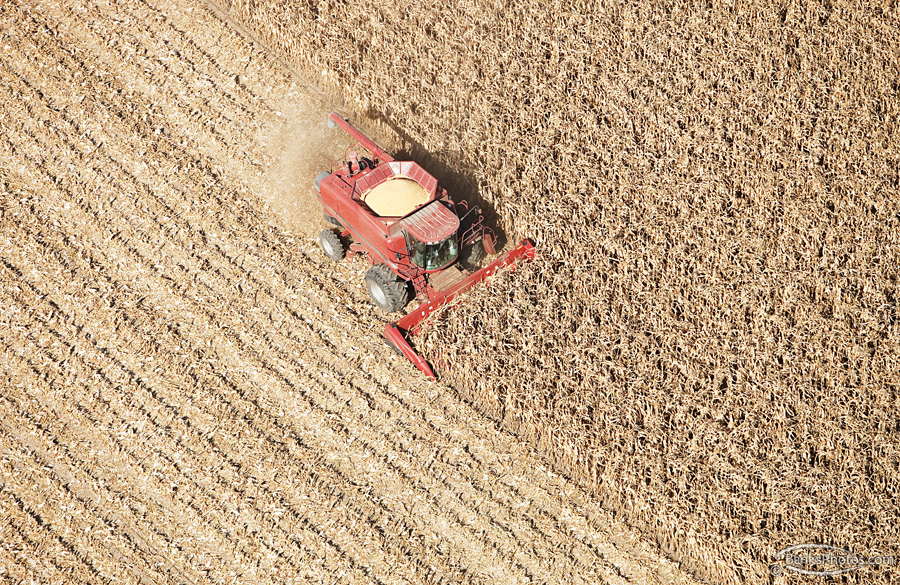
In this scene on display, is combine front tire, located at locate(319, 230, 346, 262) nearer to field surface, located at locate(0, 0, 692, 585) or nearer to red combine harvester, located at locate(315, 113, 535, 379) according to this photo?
red combine harvester, located at locate(315, 113, 535, 379)

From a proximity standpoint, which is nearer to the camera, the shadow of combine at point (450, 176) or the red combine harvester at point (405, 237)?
the red combine harvester at point (405, 237)

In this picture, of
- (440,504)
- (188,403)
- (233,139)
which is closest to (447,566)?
(440,504)

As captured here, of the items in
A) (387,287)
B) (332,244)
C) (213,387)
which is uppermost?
(387,287)

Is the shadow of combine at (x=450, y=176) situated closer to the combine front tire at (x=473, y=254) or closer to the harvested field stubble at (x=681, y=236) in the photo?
the harvested field stubble at (x=681, y=236)

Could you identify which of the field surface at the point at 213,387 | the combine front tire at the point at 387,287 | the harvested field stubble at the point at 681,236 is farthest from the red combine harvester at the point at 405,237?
the field surface at the point at 213,387

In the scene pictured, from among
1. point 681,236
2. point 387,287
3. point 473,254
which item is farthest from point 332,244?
point 681,236

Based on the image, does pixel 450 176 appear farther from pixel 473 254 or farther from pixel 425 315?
pixel 425 315

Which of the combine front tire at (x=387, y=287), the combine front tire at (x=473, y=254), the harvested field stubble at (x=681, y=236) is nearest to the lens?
the harvested field stubble at (x=681, y=236)
